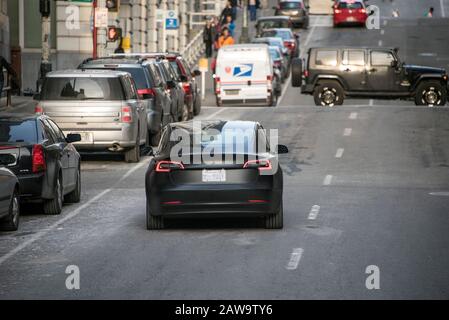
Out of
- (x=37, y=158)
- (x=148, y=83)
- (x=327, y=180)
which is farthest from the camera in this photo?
(x=148, y=83)

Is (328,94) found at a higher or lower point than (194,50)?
higher

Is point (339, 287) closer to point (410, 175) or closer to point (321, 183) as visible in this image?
point (321, 183)

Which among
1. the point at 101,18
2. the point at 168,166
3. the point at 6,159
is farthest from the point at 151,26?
→ the point at 168,166

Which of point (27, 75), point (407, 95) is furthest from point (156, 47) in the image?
point (407, 95)

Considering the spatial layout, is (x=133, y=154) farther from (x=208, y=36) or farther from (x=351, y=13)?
(x=351, y=13)

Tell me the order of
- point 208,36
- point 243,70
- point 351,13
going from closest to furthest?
1. point 243,70
2. point 208,36
3. point 351,13

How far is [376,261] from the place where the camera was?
14.4m

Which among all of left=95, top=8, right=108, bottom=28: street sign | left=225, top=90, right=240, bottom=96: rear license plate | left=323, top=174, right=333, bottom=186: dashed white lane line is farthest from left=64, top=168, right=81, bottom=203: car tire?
left=225, top=90, right=240, bottom=96: rear license plate

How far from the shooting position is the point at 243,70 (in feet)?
143

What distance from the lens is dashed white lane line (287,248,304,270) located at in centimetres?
1400

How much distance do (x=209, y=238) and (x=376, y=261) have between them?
8.76ft

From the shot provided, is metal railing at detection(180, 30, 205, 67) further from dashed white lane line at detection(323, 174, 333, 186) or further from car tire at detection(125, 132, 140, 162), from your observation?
dashed white lane line at detection(323, 174, 333, 186)

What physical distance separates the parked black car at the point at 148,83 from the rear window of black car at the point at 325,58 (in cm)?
1305

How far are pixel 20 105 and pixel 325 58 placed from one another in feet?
32.7
